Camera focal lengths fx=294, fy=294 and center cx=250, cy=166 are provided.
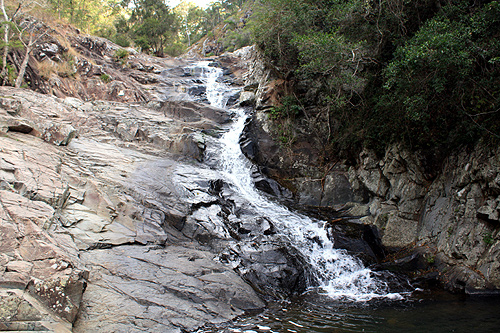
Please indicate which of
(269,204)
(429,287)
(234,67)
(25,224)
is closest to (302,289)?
(429,287)

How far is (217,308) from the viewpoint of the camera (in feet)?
23.2

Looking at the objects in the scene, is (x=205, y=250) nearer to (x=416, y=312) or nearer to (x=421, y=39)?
(x=416, y=312)

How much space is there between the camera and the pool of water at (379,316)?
6465mm

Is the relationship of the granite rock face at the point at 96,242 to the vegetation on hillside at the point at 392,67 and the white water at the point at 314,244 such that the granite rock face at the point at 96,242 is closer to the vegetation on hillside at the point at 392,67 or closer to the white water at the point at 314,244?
the white water at the point at 314,244

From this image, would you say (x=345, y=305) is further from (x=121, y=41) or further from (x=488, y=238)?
(x=121, y=41)

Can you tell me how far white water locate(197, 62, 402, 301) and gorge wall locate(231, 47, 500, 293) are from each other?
1341 millimetres

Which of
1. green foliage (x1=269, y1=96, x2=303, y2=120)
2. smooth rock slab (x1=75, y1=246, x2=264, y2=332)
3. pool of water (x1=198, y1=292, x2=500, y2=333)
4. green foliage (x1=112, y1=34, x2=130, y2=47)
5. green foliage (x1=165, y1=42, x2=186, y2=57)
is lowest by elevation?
smooth rock slab (x1=75, y1=246, x2=264, y2=332)

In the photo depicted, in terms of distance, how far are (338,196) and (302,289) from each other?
20.9 feet

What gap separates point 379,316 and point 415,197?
622 centimetres

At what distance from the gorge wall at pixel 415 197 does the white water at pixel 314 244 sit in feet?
4.40

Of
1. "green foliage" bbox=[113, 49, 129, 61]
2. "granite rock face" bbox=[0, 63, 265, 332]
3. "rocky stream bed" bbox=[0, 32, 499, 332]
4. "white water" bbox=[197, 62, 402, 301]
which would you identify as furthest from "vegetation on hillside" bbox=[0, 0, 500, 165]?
"granite rock face" bbox=[0, 63, 265, 332]

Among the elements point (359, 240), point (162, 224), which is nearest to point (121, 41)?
point (162, 224)

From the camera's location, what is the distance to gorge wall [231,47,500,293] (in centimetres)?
902

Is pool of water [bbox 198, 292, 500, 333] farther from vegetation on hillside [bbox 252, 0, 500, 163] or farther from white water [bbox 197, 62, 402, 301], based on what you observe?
vegetation on hillside [bbox 252, 0, 500, 163]
